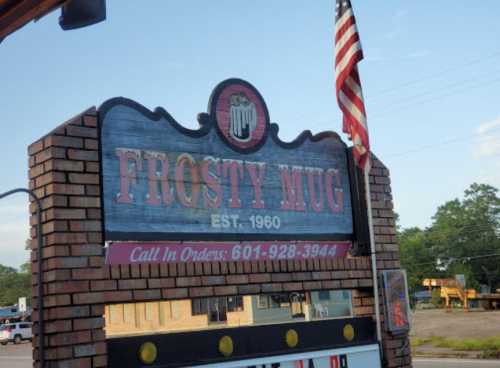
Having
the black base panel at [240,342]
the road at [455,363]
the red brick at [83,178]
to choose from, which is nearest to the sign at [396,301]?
the black base panel at [240,342]

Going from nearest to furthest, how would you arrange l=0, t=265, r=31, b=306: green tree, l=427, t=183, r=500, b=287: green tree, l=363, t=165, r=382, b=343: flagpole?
l=363, t=165, r=382, b=343: flagpole, l=427, t=183, r=500, b=287: green tree, l=0, t=265, r=31, b=306: green tree

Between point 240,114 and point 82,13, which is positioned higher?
point 240,114

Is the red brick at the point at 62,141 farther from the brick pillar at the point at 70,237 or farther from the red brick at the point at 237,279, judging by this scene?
the red brick at the point at 237,279

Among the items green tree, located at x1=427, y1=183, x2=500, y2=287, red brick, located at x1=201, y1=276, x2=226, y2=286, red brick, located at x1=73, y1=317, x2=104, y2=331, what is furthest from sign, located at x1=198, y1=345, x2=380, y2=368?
green tree, located at x1=427, y1=183, x2=500, y2=287

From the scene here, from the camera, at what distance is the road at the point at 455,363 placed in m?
19.7

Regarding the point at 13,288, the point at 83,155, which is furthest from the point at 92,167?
the point at 13,288

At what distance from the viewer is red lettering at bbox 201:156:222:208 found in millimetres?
6742

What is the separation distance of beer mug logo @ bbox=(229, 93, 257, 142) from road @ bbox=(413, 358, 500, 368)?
49.6 ft

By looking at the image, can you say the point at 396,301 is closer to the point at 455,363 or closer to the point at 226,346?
the point at 226,346

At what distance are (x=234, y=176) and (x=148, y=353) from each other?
2064mm

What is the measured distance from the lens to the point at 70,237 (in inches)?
221

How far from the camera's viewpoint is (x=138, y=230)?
6.15m

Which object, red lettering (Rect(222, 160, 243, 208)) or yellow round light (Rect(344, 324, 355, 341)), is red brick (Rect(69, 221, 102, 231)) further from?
yellow round light (Rect(344, 324, 355, 341))

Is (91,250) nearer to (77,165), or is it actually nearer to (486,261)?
(77,165)
